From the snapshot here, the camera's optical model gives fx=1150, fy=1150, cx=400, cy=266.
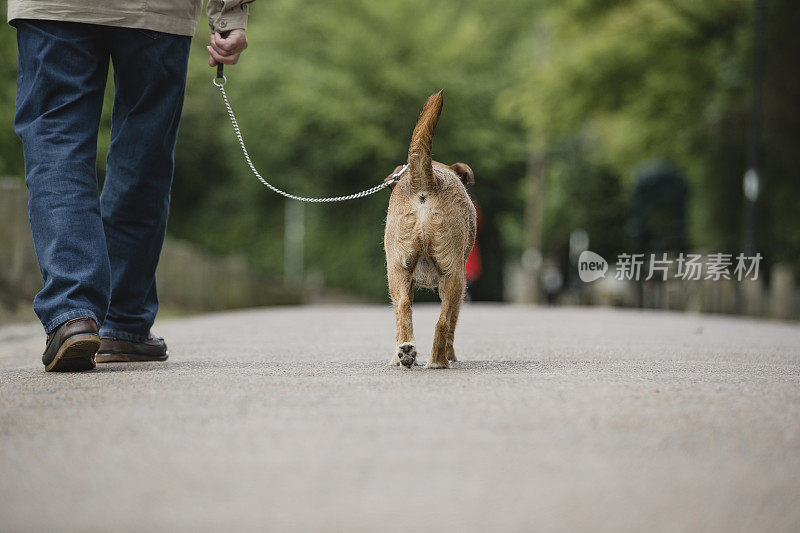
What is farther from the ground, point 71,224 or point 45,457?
point 71,224

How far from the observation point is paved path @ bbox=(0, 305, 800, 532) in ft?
7.98

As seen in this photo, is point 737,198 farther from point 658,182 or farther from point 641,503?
point 641,503

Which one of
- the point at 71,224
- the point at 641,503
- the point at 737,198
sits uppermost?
the point at 737,198

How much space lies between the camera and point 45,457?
9.80ft

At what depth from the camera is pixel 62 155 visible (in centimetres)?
512

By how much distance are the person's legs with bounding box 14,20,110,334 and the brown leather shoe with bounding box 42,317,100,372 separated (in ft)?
0.39

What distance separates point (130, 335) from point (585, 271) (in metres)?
28.1

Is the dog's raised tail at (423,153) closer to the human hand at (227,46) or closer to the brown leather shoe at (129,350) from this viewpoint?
the human hand at (227,46)

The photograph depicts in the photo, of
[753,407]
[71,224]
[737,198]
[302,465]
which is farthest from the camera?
[737,198]

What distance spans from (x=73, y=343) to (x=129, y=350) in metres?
0.91

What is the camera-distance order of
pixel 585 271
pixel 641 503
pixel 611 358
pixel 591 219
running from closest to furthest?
pixel 641 503 → pixel 611 358 → pixel 585 271 → pixel 591 219

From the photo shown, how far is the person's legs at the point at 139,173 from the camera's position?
554 centimetres

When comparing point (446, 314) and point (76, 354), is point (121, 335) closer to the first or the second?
point (76, 354)

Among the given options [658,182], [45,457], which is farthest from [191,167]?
[45,457]
